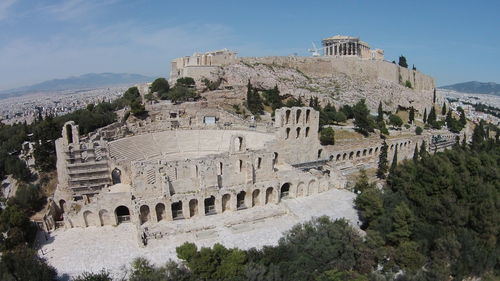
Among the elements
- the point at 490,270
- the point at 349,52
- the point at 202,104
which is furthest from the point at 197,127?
the point at 349,52

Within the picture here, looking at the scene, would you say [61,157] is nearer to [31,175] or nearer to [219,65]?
[31,175]

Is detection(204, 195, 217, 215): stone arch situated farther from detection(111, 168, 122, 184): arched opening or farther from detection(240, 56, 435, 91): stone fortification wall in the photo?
detection(240, 56, 435, 91): stone fortification wall

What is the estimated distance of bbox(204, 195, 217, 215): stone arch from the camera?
2916cm

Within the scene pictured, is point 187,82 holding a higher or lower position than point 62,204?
higher

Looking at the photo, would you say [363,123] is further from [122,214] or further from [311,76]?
[122,214]

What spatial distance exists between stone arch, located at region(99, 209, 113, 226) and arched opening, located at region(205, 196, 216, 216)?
300 inches

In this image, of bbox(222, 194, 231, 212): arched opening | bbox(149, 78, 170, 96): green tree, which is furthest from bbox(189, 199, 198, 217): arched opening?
bbox(149, 78, 170, 96): green tree

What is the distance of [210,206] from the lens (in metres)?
29.6

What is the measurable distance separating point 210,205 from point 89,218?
376 inches

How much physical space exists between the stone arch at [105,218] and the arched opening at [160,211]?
364 cm

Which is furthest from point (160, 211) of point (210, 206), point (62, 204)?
point (62, 204)

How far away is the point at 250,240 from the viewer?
25.6m

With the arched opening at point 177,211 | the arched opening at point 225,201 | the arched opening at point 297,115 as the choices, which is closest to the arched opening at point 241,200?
the arched opening at point 225,201

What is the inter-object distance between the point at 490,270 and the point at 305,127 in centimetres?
2162
